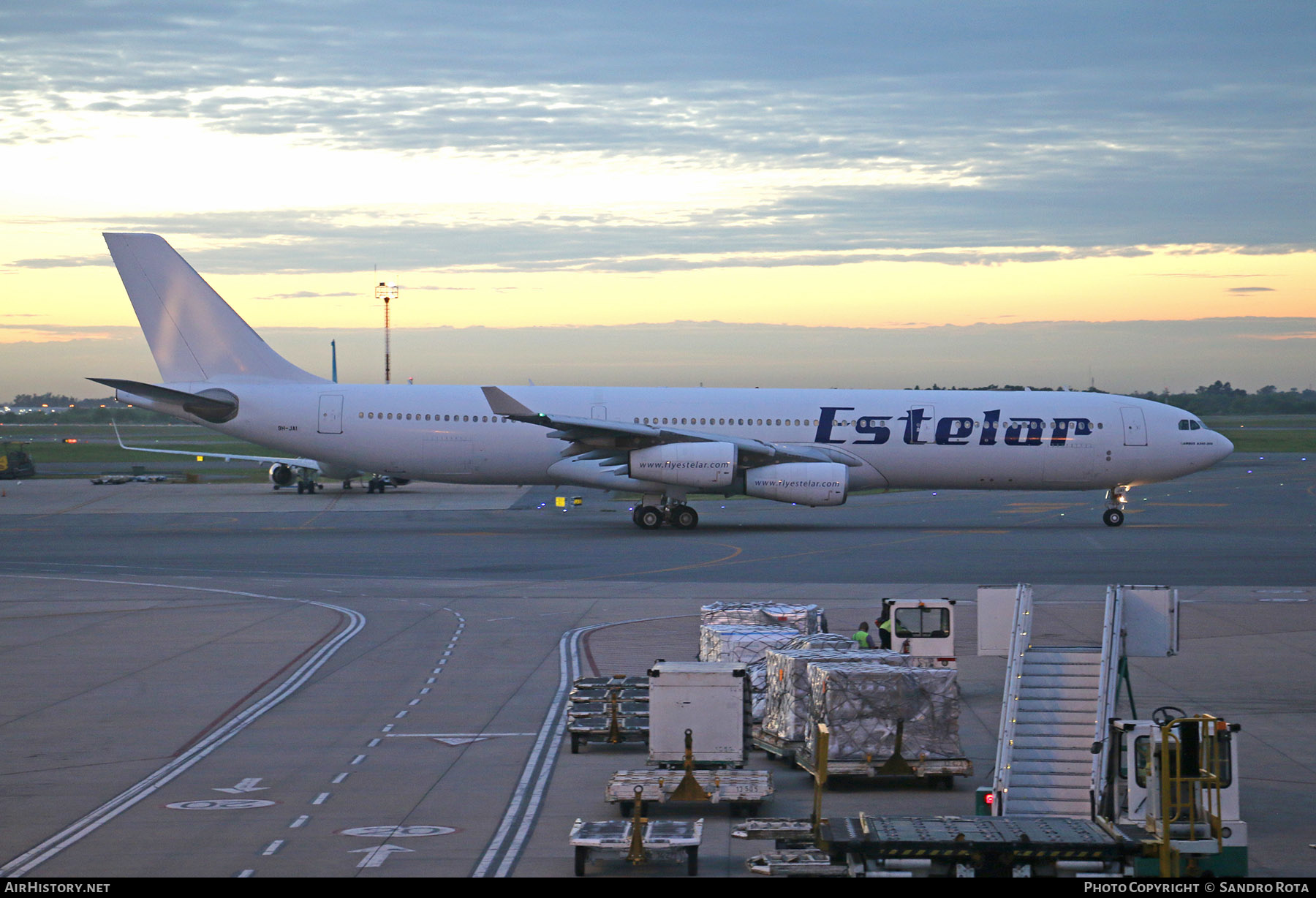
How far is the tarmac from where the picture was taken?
12.1m

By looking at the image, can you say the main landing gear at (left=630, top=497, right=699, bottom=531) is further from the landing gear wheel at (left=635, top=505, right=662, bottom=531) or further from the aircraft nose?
the aircraft nose

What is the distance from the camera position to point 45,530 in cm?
4381

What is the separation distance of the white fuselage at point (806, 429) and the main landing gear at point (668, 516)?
1.28m

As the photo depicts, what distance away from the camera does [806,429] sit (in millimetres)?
43125

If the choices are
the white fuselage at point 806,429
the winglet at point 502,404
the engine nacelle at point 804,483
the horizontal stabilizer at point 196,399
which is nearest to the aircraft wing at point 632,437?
the winglet at point 502,404

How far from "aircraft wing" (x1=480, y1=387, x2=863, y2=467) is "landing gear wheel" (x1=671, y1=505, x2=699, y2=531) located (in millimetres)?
2670

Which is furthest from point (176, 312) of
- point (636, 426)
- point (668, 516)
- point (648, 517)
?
point (668, 516)

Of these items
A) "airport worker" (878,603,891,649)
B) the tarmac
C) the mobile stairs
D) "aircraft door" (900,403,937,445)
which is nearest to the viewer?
the tarmac

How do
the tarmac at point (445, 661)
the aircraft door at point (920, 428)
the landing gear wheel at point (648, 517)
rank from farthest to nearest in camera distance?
the landing gear wheel at point (648, 517)
the aircraft door at point (920, 428)
the tarmac at point (445, 661)

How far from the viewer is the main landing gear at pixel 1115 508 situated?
43750mm

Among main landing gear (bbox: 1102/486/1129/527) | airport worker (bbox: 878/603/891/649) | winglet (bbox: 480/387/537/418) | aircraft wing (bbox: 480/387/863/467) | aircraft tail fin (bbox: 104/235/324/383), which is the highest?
aircraft tail fin (bbox: 104/235/324/383)

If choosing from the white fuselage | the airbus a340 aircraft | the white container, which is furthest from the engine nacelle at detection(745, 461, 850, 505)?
the white container

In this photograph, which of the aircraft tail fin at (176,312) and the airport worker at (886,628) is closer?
the airport worker at (886,628)

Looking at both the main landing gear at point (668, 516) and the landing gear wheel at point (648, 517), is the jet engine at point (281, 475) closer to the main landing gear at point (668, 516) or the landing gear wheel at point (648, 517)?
the main landing gear at point (668, 516)
